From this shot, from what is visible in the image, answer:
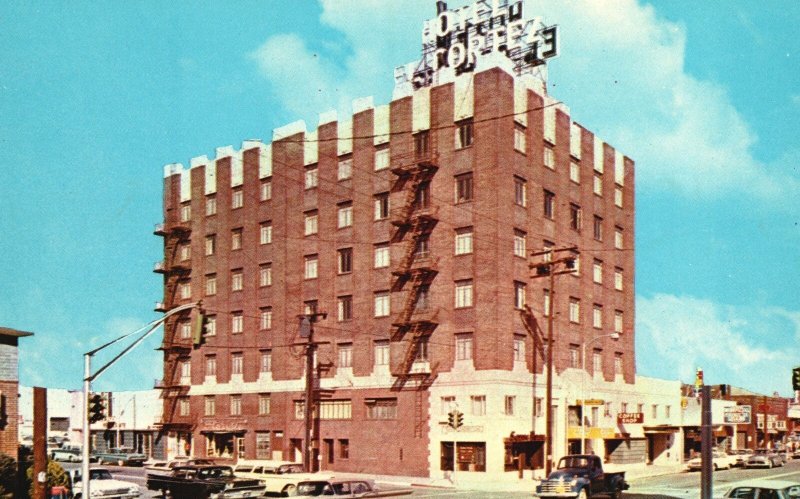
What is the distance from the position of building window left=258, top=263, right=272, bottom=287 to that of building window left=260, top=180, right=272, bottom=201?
580 centimetres

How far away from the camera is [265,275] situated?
7600cm

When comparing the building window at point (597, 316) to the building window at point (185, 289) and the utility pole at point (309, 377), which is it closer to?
the utility pole at point (309, 377)

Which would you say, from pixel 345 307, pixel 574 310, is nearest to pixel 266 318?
pixel 345 307

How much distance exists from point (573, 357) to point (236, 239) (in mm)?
31070

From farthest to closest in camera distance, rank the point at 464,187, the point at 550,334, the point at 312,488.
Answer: the point at 464,187, the point at 550,334, the point at 312,488

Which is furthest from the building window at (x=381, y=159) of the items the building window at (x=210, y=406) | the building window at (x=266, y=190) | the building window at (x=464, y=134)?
the building window at (x=210, y=406)

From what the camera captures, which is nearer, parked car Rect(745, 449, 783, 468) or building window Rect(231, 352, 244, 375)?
parked car Rect(745, 449, 783, 468)

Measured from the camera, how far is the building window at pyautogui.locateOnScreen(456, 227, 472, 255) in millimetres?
61734

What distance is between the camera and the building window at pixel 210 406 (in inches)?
3078

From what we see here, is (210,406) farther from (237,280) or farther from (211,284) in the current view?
(237,280)

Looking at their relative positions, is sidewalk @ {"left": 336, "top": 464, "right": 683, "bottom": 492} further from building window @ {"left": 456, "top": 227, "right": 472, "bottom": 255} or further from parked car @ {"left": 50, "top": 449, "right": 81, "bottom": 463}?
parked car @ {"left": 50, "top": 449, "right": 81, "bottom": 463}

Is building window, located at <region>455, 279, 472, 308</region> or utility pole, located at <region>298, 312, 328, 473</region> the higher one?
building window, located at <region>455, 279, 472, 308</region>

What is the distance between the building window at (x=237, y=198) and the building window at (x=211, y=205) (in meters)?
2.32

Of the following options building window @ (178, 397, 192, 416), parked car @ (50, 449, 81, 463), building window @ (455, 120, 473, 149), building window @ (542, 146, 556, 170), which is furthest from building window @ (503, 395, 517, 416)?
parked car @ (50, 449, 81, 463)
